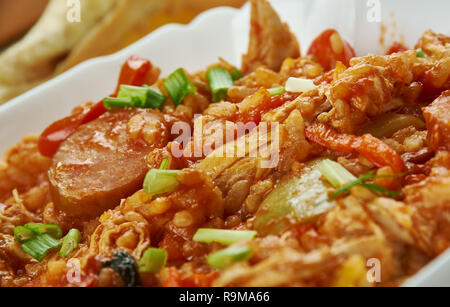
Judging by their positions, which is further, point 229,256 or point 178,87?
point 178,87

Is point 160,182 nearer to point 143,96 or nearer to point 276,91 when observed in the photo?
point 276,91

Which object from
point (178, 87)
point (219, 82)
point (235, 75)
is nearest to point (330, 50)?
point (235, 75)

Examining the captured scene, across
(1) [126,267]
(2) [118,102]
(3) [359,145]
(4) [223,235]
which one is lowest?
(1) [126,267]

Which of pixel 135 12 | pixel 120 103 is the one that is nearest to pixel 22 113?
pixel 120 103

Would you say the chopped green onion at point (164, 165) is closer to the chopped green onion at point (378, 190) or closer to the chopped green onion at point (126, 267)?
the chopped green onion at point (126, 267)

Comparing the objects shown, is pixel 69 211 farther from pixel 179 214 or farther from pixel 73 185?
pixel 179 214

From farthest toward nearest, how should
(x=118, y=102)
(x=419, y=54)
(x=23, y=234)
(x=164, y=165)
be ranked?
(x=118, y=102)
(x=419, y=54)
(x=23, y=234)
(x=164, y=165)

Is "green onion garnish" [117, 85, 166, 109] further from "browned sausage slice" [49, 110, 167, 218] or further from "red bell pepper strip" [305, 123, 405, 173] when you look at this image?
"red bell pepper strip" [305, 123, 405, 173]
